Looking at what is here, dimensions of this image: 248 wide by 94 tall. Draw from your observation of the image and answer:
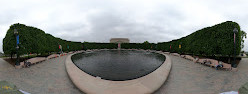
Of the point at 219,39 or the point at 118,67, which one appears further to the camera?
the point at 219,39

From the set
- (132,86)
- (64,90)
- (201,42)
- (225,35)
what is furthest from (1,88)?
(201,42)

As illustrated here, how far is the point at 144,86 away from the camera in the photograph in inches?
187

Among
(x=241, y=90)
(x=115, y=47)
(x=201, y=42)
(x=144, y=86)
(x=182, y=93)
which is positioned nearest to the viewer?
(x=241, y=90)

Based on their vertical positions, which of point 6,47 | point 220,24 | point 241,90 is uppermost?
point 220,24

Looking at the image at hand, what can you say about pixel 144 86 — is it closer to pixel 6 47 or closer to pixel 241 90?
pixel 241 90

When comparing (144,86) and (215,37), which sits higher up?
(215,37)

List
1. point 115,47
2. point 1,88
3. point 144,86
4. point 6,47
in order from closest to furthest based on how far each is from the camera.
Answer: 1. point 1,88
2. point 144,86
3. point 6,47
4. point 115,47

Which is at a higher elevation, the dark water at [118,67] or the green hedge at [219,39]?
the green hedge at [219,39]

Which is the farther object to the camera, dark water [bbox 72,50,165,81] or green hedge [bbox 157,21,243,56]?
green hedge [bbox 157,21,243,56]

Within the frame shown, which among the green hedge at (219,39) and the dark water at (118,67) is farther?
the green hedge at (219,39)

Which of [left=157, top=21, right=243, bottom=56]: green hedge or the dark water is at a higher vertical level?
[left=157, top=21, right=243, bottom=56]: green hedge

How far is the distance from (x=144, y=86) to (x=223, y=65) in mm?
8907

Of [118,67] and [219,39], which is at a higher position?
[219,39]

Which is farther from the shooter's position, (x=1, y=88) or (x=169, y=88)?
(x=169, y=88)
